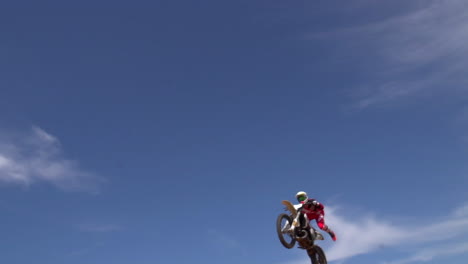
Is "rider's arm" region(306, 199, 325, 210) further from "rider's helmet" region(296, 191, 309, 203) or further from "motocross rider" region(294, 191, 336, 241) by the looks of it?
"rider's helmet" region(296, 191, 309, 203)

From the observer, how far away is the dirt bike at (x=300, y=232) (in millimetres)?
17969

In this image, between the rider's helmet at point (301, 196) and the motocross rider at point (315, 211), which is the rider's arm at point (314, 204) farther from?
the rider's helmet at point (301, 196)

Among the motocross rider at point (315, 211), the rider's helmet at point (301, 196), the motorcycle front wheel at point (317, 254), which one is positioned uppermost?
the rider's helmet at point (301, 196)

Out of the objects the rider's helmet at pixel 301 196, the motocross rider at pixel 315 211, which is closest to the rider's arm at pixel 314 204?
the motocross rider at pixel 315 211

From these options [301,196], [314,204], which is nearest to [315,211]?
[314,204]

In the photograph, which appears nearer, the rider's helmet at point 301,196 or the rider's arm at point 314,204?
the rider's arm at point 314,204

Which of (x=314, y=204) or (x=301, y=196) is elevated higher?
(x=301, y=196)

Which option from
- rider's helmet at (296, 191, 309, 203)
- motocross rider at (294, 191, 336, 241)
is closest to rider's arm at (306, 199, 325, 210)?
motocross rider at (294, 191, 336, 241)

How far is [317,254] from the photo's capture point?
1897 cm

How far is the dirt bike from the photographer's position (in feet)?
59.0

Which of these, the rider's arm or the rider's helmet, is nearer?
the rider's arm

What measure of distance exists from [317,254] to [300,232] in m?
1.68

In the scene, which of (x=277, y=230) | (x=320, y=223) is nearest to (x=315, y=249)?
(x=320, y=223)

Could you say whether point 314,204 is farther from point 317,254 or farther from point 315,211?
point 317,254
